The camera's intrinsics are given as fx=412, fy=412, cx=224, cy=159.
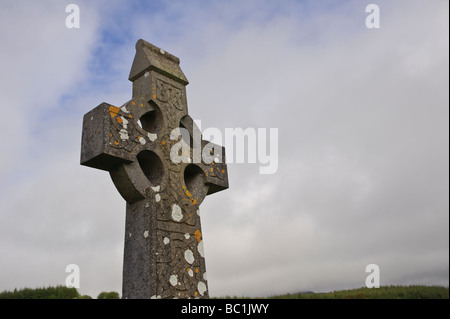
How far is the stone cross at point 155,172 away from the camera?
462 cm

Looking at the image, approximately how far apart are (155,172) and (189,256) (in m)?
1.15

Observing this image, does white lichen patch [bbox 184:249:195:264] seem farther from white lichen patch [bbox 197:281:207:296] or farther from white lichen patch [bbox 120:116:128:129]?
white lichen patch [bbox 120:116:128:129]

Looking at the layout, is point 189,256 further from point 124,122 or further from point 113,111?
point 113,111

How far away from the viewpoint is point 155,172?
5277 mm

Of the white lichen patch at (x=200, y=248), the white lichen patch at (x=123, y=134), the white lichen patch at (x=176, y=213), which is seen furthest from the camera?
the white lichen patch at (x=200, y=248)

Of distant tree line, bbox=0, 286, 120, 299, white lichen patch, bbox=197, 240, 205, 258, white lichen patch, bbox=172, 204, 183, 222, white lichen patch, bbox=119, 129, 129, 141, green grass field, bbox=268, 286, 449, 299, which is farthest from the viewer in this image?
green grass field, bbox=268, 286, 449, 299

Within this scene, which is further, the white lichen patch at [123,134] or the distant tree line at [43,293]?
the distant tree line at [43,293]

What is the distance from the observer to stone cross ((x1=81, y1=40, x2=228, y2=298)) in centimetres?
462

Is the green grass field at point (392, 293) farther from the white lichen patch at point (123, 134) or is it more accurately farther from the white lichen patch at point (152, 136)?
the white lichen patch at point (123, 134)

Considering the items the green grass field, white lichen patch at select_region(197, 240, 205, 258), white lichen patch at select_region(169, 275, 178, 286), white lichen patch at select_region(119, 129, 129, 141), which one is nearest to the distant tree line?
the green grass field

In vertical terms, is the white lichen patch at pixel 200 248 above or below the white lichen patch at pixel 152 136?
below

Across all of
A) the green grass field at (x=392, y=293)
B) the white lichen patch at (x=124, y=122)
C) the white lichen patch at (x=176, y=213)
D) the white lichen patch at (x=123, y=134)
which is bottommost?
the green grass field at (x=392, y=293)

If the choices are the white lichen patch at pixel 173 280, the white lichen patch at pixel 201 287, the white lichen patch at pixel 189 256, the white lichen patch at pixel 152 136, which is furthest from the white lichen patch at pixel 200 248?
the white lichen patch at pixel 152 136
